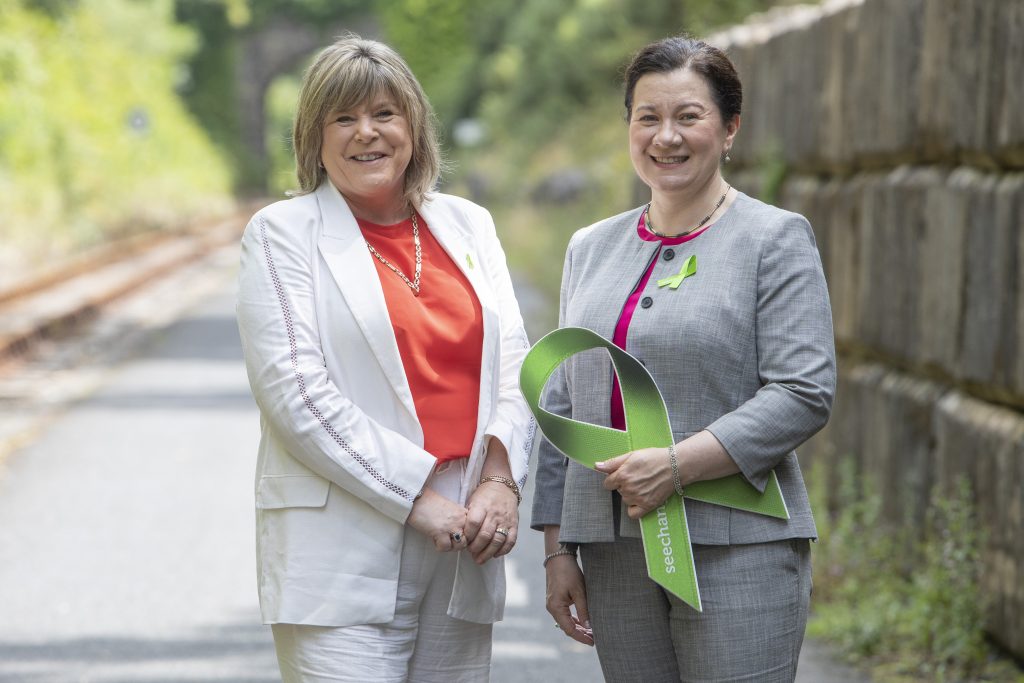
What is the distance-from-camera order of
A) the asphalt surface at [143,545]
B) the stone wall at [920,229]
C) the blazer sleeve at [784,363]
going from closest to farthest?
the blazer sleeve at [784,363]
the stone wall at [920,229]
the asphalt surface at [143,545]

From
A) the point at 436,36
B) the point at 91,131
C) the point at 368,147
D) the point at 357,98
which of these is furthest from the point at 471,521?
the point at 436,36

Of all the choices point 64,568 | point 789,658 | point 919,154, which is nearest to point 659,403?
point 789,658

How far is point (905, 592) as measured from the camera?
18.6 ft

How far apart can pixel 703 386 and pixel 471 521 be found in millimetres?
569

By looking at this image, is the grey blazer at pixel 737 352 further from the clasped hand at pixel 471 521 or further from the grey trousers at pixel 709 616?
the clasped hand at pixel 471 521

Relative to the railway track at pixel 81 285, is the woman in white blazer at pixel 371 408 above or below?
above

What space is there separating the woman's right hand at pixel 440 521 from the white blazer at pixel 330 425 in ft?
0.11

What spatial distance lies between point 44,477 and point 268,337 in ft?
21.1

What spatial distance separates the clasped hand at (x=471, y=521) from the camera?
3.00 metres

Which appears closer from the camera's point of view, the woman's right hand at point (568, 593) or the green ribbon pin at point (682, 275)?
the green ribbon pin at point (682, 275)

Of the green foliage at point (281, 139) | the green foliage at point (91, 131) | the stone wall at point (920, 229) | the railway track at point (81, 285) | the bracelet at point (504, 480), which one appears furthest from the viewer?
the green foliage at point (91, 131)

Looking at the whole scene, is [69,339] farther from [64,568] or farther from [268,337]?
[268,337]

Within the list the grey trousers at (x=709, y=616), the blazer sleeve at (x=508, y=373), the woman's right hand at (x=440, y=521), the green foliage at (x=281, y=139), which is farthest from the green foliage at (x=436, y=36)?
the grey trousers at (x=709, y=616)

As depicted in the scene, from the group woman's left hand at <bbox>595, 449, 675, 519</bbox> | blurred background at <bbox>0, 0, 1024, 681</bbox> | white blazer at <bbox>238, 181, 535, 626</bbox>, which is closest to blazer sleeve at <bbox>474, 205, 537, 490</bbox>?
white blazer at <bbox>238, 181, 535, 626</bbox>
